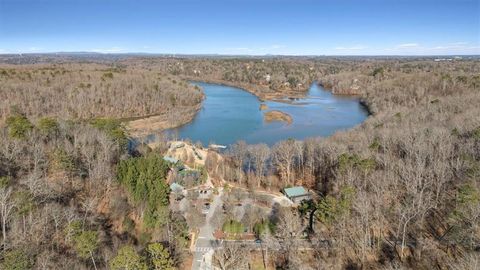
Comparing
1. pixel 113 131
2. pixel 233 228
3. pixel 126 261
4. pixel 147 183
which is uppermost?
pixel 113 131

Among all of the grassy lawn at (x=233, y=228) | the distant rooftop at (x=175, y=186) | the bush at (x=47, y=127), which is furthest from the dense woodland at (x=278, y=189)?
the grassy lawn at (x=233, y=228)

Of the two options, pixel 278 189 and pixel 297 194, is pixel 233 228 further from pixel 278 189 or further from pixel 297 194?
pixel 278 189

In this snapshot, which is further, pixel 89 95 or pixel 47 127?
pixel 89 95

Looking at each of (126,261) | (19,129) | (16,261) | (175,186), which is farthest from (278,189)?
(19,129)

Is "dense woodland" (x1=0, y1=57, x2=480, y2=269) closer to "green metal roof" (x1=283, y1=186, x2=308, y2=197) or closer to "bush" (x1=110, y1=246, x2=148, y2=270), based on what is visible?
"bush" (x1=110, y1=246, x2=148, y2=270)

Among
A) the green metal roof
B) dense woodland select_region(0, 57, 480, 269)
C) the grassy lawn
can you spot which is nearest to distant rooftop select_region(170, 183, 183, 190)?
dense woodland select_region(0, 57, 480, 269)
